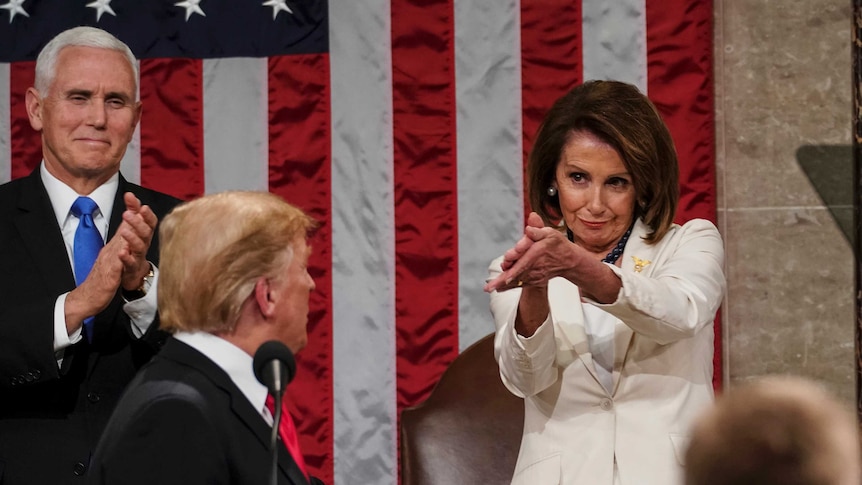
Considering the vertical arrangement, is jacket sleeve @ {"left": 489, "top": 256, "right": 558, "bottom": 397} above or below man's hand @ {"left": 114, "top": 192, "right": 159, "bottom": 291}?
below

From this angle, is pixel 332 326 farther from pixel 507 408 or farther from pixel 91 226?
pixel 91 226

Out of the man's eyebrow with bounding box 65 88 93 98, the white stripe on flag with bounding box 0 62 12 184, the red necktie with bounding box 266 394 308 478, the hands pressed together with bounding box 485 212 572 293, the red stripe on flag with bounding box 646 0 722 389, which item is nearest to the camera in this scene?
the red necktie with bounding box 266 394 308 478

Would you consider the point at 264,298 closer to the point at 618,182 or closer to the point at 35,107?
the point at 618,182

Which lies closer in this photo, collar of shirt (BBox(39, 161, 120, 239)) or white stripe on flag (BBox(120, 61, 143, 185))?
collar of shirt (BBox(39, 161, 120, 239))

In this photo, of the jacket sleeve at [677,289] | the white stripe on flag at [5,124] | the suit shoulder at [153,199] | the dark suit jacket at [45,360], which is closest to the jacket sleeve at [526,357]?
the jacket sleeve at [677,289]

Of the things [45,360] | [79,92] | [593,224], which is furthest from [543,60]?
[45,360]

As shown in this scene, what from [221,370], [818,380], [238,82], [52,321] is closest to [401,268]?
[238,82]

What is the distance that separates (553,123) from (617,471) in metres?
0.77

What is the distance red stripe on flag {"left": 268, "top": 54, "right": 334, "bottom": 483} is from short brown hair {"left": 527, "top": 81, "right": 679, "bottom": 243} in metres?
1.54

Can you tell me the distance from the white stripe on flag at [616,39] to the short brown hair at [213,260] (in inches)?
90.6

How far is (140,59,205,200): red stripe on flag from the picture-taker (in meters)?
4.18

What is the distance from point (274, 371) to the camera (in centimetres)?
174

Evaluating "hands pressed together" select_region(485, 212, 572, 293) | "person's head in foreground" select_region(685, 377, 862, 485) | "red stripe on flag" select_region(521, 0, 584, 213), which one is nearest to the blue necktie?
"hands pressed together" select_region(485, 212, 572, 293)

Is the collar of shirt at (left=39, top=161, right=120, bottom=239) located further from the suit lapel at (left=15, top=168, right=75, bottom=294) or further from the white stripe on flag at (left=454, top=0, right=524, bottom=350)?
the white stripe on flag at (left=454, top=0, right=524, bottom=350)
